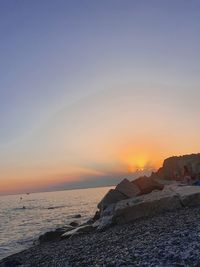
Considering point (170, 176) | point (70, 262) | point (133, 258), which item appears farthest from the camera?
point (170, 176)

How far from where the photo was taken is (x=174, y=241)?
18.2 metres

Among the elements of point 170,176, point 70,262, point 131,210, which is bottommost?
point 70,262

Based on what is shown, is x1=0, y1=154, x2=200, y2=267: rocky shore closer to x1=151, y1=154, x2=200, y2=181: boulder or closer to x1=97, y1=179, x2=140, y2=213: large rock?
x1=97, y1=179, x2=140, y2=213: large rock

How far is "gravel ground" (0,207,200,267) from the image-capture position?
15.8 m

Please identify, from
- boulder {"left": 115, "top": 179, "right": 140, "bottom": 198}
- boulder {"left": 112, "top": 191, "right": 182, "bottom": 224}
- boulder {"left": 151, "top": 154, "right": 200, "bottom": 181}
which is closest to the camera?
boulder {"left": 112, "top": 191, "right": 182, "bottom": 224}

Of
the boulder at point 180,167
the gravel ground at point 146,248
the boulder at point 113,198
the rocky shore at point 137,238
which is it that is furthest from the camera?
the boulder at point 180,167

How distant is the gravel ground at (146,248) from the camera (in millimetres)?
15750

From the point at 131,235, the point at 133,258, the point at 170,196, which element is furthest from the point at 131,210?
the point at 133,258

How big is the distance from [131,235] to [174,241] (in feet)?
19.5

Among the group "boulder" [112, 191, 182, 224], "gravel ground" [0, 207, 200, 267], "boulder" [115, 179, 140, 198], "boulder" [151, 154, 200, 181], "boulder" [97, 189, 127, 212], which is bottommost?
"gravel ground" [0, 207, 200, 267]

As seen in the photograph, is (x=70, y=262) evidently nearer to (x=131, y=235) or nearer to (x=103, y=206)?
(x=131, y=235)

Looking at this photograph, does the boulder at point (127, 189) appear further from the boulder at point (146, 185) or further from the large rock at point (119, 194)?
the boulder at point (146, 185)

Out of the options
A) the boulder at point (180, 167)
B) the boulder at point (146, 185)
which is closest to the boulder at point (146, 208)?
the boulder at point (146, 185)

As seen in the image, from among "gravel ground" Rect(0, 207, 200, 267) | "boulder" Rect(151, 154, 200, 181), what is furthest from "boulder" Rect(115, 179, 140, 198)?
"boulder" Rect(151, 154, 200, 181)
